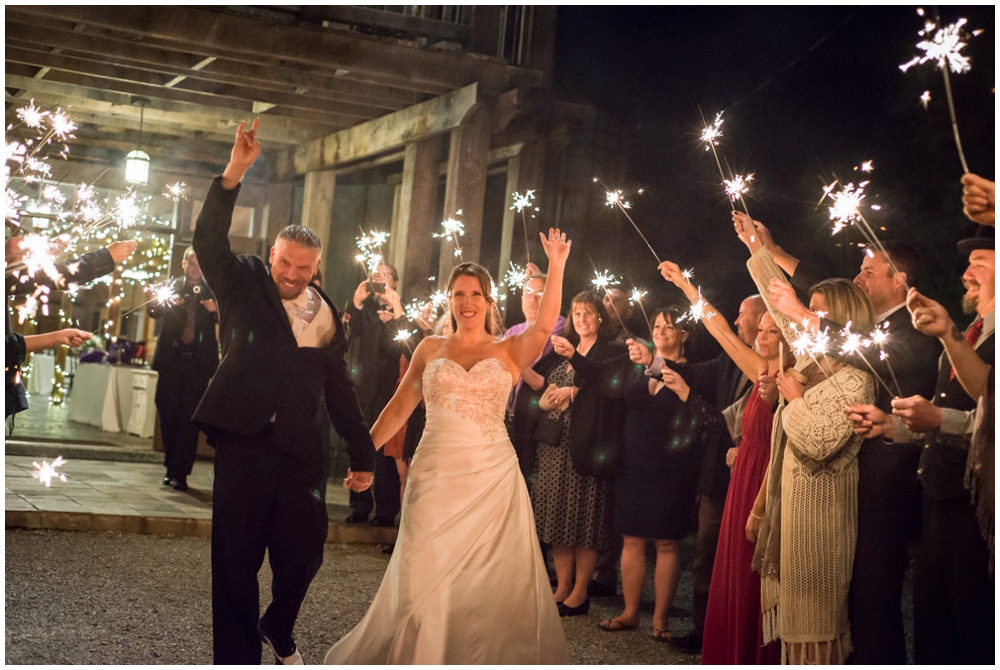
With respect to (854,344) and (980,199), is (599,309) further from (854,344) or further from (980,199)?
(980,199)

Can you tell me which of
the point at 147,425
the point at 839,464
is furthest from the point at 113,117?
the point at 839,464

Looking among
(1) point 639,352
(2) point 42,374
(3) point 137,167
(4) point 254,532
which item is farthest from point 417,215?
(2) point 42,374

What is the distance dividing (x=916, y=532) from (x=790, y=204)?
5.10 metres

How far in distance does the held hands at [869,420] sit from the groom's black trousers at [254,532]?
7.17 ft

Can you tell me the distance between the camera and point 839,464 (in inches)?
162

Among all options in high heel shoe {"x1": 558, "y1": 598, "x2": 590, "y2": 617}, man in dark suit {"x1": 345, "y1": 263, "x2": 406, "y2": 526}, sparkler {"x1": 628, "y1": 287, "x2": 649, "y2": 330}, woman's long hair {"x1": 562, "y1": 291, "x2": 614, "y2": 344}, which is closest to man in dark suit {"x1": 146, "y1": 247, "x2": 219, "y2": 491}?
man in dark suit {"x1": 345, "y1": 263, "x2": 406, "y2": 526}

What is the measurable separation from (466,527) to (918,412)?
1.95m

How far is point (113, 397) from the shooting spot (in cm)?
1399

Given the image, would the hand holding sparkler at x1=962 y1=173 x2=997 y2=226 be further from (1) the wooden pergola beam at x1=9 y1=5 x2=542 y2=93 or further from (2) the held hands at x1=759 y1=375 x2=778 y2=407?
(1) the wooden pergola beam at x1=9 y1=5 x2=542 y2=93

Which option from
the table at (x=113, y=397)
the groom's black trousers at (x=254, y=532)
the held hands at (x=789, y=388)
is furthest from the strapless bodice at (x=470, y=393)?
the table at (x=113, y=397)

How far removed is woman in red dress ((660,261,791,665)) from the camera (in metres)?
4.58

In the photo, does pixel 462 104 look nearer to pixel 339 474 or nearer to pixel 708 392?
pixel 708 392

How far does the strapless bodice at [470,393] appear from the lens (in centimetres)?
465

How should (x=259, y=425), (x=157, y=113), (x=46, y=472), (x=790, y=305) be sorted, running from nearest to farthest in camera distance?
(x=46, y=472)
(x=259, y=425)
(x=790, y=305)
(x=157, y=113)
